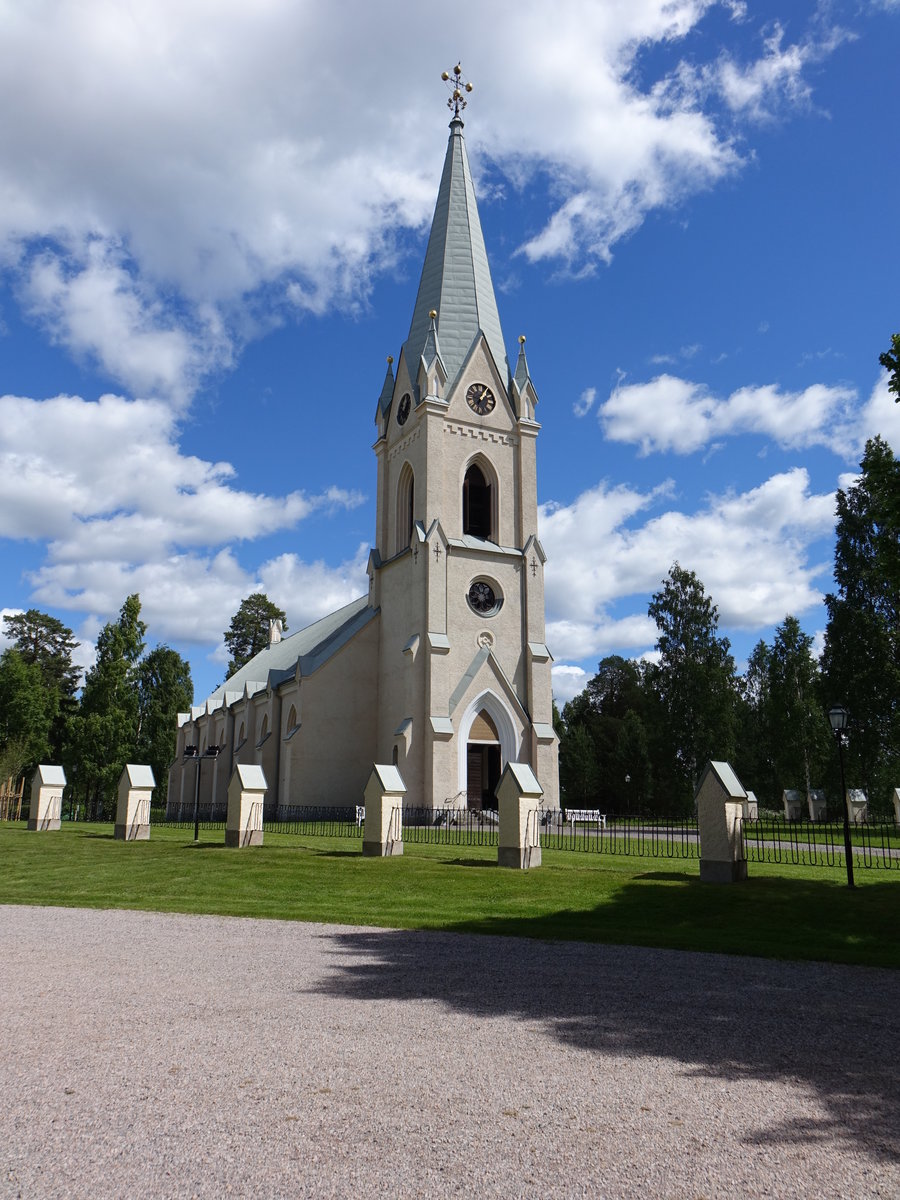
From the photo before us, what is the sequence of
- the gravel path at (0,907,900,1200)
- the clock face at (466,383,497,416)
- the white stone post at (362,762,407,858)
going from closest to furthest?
the gravel path at (0,907,900,1200), the white stone post at (362,762,407,858), the clock face at (466,383,497,416)

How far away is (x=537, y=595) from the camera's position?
1410 inches

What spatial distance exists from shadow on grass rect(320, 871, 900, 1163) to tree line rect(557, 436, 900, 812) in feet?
22.4

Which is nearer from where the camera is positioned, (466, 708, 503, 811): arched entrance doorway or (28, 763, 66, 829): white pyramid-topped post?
(28, 763, 66, 829): white pyramid-topped post

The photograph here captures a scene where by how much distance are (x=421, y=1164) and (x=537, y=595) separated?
1257 inches

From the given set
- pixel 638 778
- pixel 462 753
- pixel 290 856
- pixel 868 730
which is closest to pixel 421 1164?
pixel 290 856

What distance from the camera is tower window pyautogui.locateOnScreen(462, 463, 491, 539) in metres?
36.8

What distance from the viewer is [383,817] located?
19641 millimetres

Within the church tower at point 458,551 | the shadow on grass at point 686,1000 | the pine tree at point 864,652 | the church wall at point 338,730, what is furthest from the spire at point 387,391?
the shadow on grass at point 686,1000

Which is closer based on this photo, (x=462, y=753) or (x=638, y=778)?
(x=462, y=753)

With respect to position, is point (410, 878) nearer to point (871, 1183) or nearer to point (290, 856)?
point (290, 856)

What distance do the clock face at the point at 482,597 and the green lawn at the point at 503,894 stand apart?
48.1 feet

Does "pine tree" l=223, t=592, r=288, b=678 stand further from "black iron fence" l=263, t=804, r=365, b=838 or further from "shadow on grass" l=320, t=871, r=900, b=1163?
"shadow on grass" l=320, t=871, r=900, b=1163

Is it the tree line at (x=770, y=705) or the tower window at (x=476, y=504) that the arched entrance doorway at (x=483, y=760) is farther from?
the tree line at (x=770, y=705)

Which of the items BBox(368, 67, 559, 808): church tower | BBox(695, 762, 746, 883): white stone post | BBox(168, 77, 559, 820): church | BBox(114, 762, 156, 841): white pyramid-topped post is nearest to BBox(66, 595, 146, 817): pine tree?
BBox(168, 77, 559, 820): church
